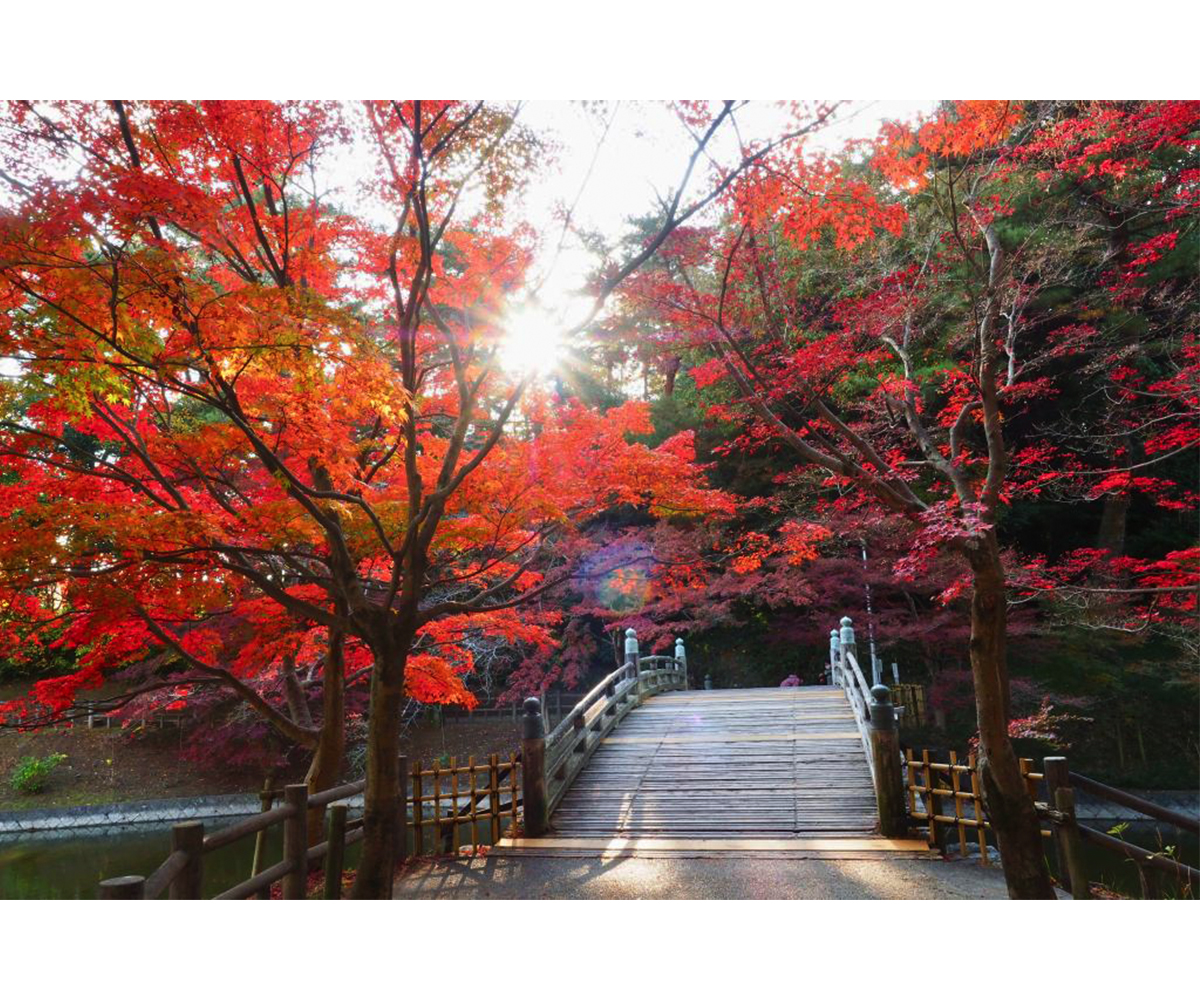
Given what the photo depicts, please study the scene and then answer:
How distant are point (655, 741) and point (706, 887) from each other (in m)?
3.47

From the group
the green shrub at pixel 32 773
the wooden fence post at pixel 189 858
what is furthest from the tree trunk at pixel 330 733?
the green shrub at pixel 32 773

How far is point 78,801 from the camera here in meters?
13.3

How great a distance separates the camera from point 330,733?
19.2 feet

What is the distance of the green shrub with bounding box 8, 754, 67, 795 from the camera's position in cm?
1344

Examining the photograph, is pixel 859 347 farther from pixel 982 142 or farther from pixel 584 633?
pixel 584 633

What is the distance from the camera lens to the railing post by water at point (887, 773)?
552cm

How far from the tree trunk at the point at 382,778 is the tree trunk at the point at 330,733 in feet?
5.71

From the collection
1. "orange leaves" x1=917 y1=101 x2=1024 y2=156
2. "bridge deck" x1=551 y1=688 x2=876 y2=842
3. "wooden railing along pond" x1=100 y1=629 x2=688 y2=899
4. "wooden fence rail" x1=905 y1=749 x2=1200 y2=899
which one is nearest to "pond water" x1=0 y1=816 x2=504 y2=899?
"wooden railing along pond" x1=100 y1=629 x2=688 y2=899

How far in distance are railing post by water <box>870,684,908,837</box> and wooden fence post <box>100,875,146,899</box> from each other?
16.2 feet

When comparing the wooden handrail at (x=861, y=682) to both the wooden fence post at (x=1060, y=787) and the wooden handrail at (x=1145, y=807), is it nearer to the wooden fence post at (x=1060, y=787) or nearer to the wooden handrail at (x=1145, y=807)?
the wooden fence post at (x=1060, y=787)

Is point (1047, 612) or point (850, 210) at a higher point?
point (850, 210)

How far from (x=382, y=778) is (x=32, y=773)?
13552 millimetres

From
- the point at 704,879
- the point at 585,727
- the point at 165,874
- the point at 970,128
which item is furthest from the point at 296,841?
the point at 970,128
